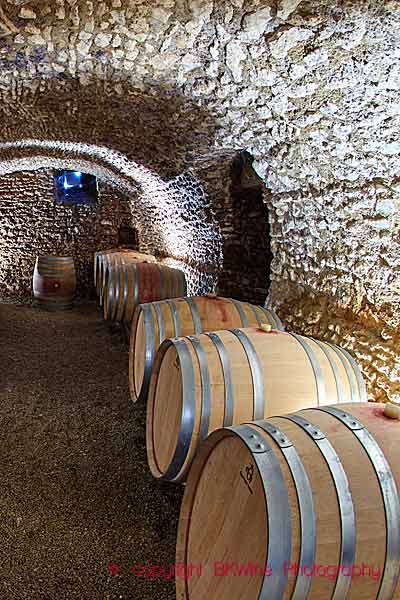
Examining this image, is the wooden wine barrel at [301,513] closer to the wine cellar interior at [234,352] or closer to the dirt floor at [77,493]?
the wine cellar interior at [234,352]

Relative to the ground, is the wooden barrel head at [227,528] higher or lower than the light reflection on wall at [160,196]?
lower

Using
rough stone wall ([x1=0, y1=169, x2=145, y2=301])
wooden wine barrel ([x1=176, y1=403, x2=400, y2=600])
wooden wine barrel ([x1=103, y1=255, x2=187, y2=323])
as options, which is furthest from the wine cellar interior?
rough stone wall ([x1=0, y1=169, x2=145, y2=301])

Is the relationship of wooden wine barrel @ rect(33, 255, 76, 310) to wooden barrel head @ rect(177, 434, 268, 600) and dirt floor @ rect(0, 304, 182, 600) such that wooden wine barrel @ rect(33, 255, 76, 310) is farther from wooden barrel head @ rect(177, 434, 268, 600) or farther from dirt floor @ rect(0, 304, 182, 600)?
wooden barrel head @ rect(177, 434, 268, 600)

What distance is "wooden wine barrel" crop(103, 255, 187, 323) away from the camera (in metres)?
4.23

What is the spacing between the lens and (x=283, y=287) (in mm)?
3248

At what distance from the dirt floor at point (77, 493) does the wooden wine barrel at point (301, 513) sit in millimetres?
702

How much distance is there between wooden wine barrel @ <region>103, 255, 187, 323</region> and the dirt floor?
0.56 m

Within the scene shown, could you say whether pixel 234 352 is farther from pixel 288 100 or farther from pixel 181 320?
pixel 288 100

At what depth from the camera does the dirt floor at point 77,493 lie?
1.79 m

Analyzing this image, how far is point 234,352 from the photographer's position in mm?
1846

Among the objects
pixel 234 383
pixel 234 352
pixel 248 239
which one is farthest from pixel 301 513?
pixel 248 239

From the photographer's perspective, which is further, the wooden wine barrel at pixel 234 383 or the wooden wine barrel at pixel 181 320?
the wooden wine barrel at pixel 181 320

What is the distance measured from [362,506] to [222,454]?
0.37m

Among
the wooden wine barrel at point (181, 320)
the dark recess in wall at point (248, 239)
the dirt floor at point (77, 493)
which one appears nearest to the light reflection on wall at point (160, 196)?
the dark recess in wall at point (248, 239)
